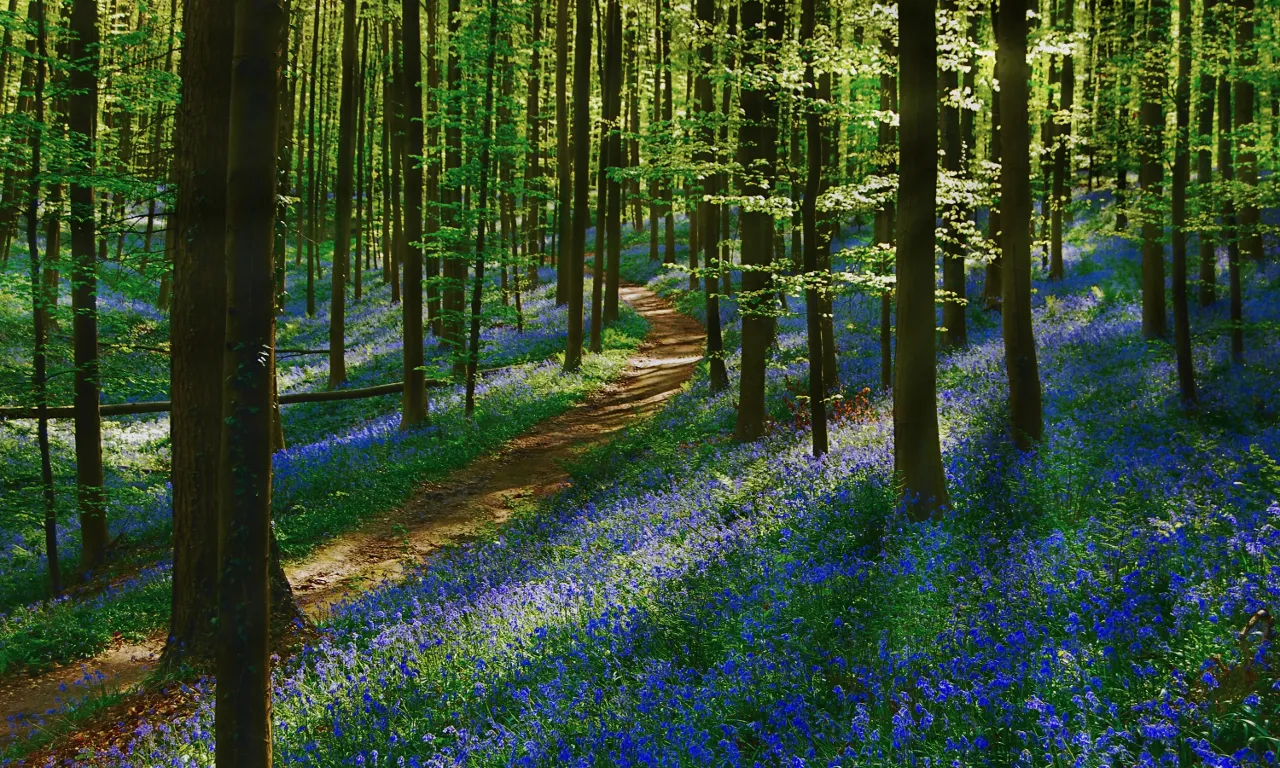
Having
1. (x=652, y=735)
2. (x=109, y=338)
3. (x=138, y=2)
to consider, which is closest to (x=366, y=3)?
(x=138, y=2)

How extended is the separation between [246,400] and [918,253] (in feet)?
20.0

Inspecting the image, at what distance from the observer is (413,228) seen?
54.3 ft

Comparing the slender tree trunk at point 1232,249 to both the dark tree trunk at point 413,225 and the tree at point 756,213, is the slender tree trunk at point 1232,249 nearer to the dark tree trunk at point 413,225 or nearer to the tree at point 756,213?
the tree at point 756,213

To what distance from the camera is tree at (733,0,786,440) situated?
1151 centimetres

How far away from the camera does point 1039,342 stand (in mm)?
16203

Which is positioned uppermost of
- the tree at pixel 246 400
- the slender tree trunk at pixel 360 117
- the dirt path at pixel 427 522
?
the slender tree trunk at pixel 360 117

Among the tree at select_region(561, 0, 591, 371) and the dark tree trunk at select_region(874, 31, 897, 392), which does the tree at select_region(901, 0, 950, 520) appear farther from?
the tree at select_region(561, 0, 591, 371)

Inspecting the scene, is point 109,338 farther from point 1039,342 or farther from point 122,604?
point 1039,342

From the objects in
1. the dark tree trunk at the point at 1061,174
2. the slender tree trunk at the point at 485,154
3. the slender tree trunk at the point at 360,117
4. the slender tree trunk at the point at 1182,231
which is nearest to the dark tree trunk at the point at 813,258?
the slender tree trunk at the point at 1182,231

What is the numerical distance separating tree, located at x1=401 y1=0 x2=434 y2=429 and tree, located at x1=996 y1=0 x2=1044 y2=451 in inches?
446

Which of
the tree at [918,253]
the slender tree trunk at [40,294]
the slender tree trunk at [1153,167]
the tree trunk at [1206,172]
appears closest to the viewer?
the tree at [918,253]

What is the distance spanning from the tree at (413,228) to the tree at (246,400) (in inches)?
476

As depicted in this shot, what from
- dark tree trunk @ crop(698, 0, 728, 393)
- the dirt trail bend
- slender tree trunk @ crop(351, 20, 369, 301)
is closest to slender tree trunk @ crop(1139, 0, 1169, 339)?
dark tree trunk @ crop(698, 0, 728, 393)

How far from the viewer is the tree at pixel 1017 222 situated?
9547 mm
